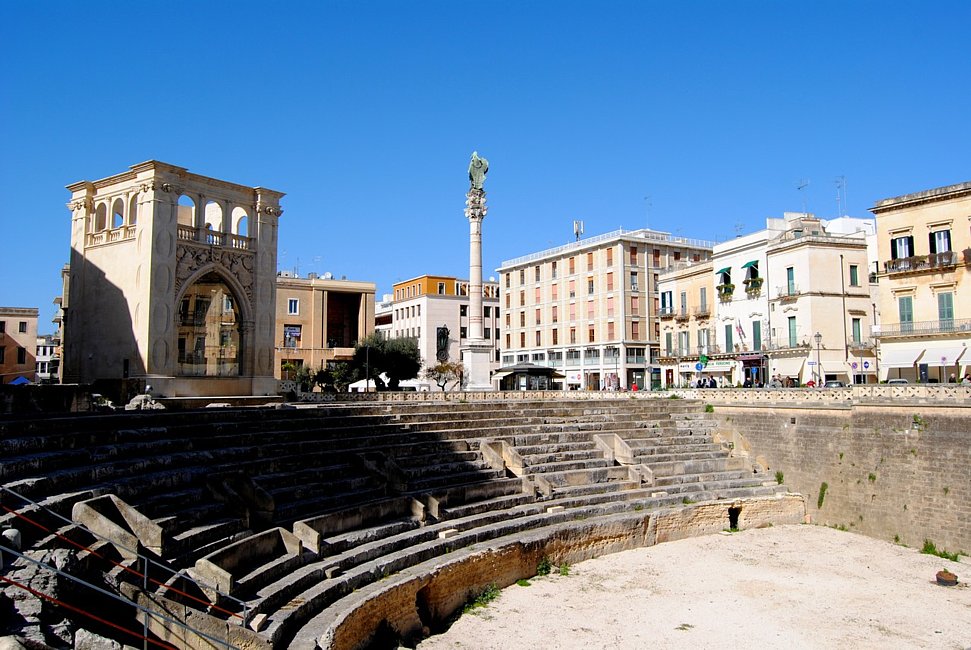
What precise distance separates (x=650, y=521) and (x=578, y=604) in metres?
5.16

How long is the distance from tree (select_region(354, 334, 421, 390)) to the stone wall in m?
27.6

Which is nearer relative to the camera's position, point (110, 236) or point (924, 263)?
point (110, 236)

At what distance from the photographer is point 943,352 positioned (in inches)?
1089

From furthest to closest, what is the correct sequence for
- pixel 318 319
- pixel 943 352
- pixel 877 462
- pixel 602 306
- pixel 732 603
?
pixel 318 319
pixel 602 306
pixel 943 352
pixel 877 462
pixel 732 603

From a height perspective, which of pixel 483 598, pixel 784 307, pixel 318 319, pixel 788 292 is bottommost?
pixel 483 598

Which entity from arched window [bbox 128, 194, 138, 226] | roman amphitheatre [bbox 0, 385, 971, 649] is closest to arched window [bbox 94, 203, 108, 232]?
arched window [bbox 128, 194, 138, 226]

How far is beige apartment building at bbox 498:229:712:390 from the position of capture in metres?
50.1

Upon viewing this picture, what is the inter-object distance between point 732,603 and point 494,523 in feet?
16.0

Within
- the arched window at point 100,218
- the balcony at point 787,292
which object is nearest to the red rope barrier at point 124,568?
the arched window at point 100,218

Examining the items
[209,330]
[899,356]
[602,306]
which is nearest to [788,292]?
[899,356]

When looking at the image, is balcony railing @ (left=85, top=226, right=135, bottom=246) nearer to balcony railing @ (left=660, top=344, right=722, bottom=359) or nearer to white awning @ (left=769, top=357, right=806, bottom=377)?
white awning @ (left=769, top=357, right=806, bottom=377)

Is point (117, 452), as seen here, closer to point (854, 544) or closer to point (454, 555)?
point (454, 555)

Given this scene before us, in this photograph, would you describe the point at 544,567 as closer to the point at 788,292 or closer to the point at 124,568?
the point at 124,568

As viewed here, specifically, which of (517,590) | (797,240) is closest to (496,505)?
(517,590)
